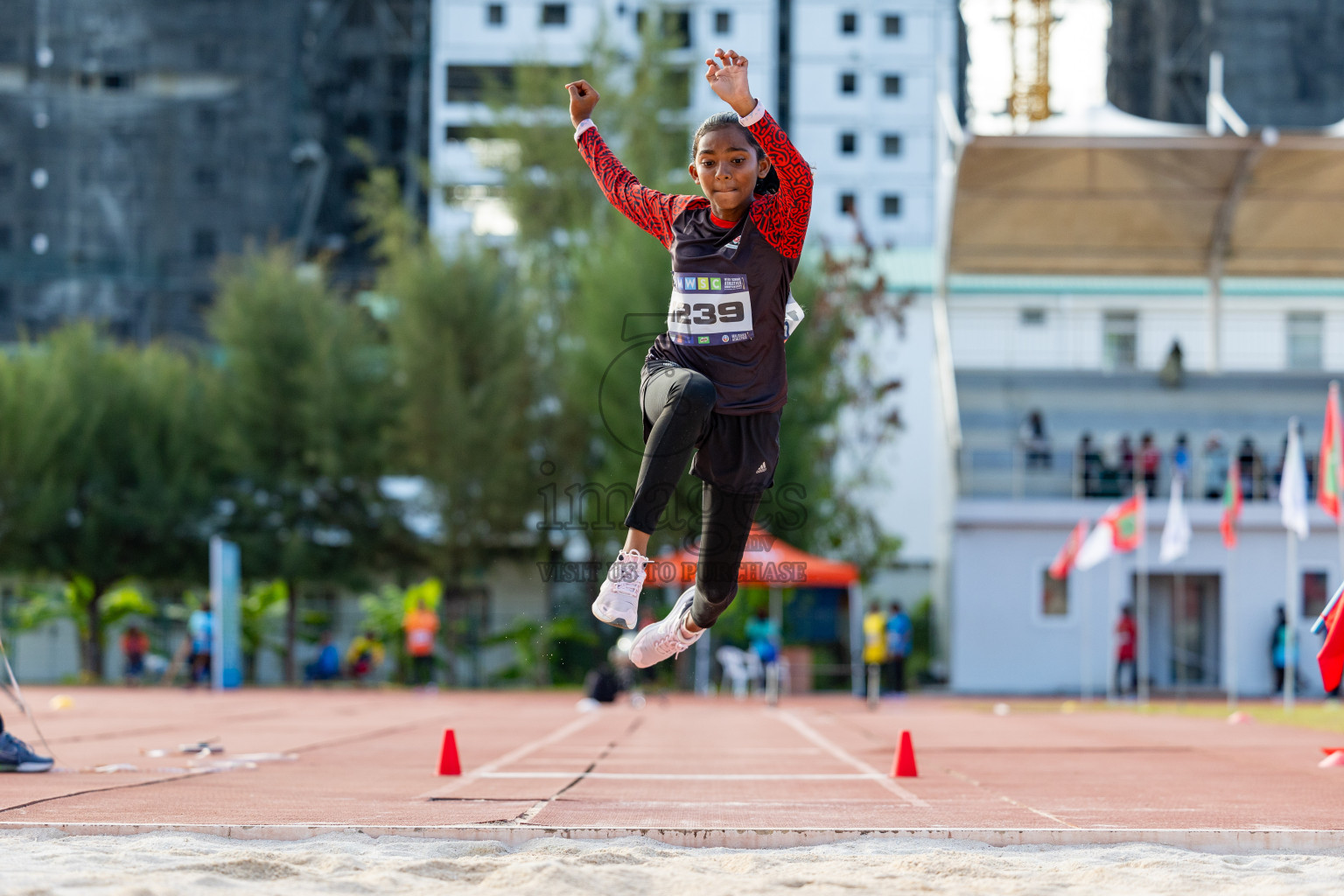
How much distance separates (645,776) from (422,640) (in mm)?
21263

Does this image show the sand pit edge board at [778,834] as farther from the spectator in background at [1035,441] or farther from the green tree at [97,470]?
the green tree at [97,470]

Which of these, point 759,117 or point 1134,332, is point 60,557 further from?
point 759,117

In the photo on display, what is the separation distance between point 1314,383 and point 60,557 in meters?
29.0

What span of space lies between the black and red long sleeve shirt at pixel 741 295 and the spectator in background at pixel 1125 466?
91.0 feet

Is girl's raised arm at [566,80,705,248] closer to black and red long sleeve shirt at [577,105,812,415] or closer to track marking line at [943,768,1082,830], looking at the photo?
black and red long sleeve shirt at [577,105,812,415]

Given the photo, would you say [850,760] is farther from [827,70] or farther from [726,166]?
[827,70]

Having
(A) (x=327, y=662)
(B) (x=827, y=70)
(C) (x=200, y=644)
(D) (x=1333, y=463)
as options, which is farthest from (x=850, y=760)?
(B) (x=827, y=70)

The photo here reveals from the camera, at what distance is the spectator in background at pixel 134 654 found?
108 feet

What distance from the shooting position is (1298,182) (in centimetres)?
3247

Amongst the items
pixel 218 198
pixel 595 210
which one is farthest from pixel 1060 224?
pixel 218 198

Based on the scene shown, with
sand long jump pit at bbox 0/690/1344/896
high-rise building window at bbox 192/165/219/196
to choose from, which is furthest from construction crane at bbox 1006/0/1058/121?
sand long jump pit at bbox 0/690/1344/896

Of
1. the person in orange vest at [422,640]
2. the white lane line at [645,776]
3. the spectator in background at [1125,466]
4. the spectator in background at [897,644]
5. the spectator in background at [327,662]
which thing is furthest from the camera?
the spectator in background at [327,662]

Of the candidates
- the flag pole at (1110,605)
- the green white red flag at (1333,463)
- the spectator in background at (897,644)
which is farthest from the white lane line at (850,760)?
the flag pole at (1110,605)

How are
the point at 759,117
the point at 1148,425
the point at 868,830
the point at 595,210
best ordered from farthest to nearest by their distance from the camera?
the point at 595,210, the point at 1148,425, the point at 868,830, the point at 759,117
